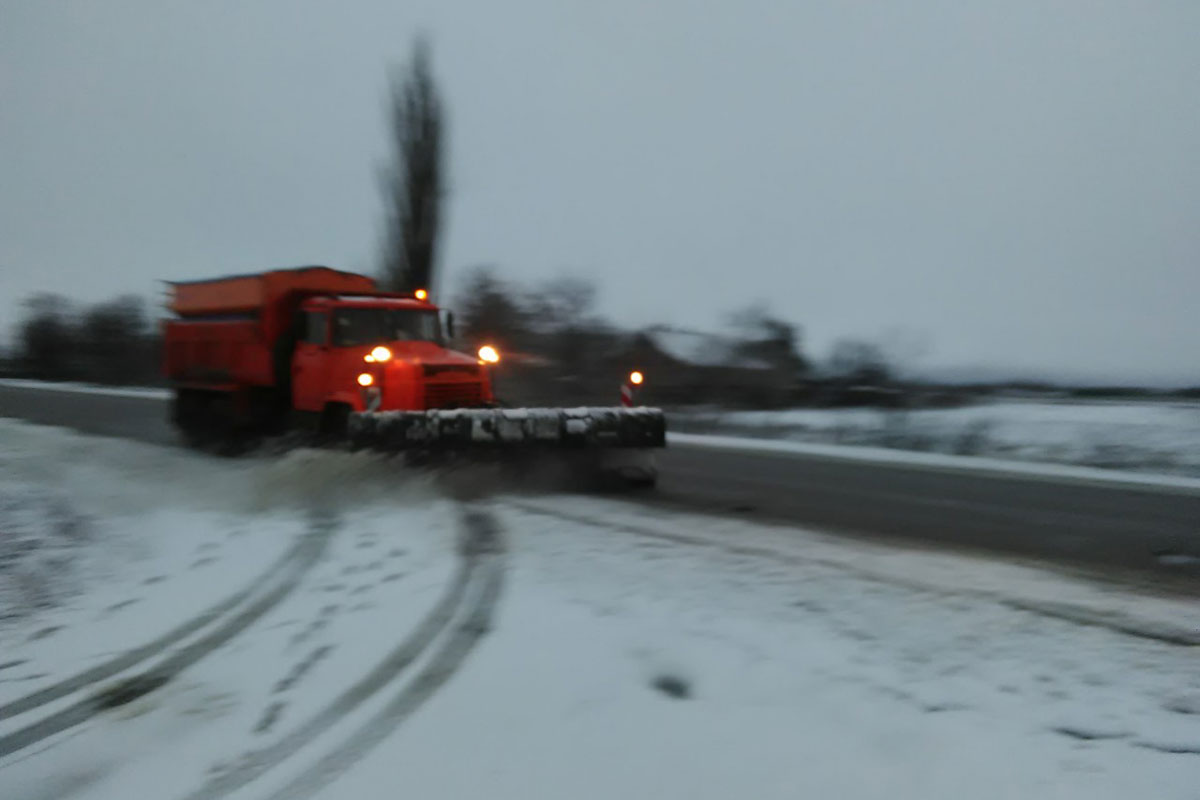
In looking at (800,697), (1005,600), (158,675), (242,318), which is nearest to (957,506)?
(1005,600)

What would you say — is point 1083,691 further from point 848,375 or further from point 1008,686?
point 848,375

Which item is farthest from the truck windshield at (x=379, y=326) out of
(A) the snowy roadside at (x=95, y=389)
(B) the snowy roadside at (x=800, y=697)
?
(A) the snowy roadside at (x=95, y=389)

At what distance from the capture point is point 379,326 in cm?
1372

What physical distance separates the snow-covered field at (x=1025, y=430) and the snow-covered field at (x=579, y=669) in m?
11.5

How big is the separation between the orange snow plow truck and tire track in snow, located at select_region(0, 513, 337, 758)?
13.0 feet

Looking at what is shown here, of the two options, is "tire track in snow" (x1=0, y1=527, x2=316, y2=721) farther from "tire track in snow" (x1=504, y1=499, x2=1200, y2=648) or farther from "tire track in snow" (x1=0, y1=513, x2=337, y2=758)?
"tire track in snow" (x1=504, y1=499, x2=1200, y2=648)

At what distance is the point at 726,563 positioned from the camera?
23.8ft

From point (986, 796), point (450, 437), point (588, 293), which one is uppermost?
point (588, 293)

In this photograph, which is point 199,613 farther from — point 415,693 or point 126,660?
point 415,693

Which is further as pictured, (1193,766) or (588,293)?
(588,293)

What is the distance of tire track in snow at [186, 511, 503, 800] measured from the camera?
150 inches

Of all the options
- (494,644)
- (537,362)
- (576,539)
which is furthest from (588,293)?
(494,644)

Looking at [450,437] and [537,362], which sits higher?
[537,362]

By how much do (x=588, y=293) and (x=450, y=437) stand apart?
2472cm
